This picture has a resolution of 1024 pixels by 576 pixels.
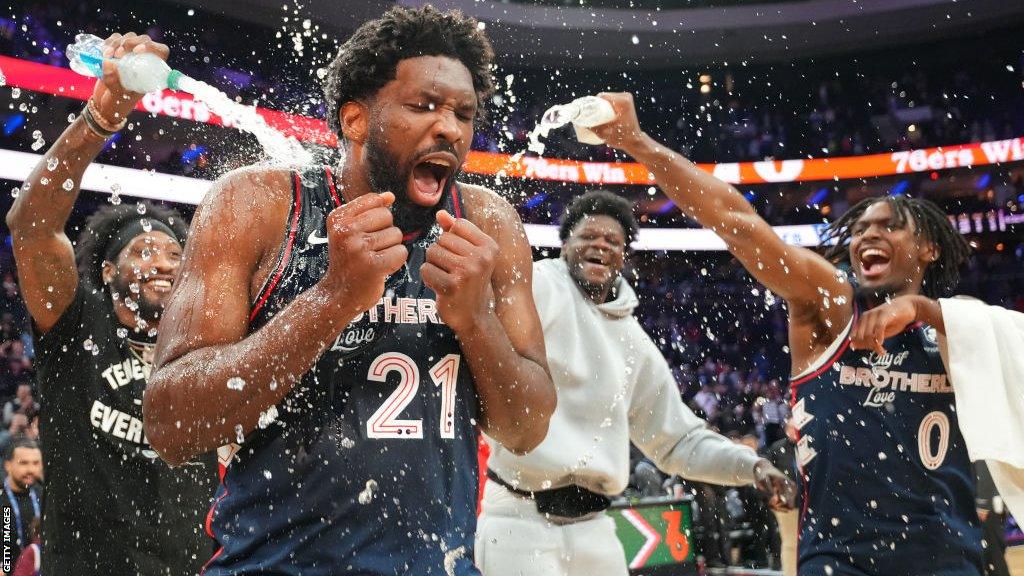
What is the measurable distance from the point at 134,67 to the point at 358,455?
141cm

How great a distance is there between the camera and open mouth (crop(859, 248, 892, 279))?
345 cm

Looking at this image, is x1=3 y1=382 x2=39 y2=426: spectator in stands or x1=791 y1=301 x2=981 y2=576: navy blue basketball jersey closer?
x1=791 y1=301 x2=981 y2=576: navy blue basketball jersey

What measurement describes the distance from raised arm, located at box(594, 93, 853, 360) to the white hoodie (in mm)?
678

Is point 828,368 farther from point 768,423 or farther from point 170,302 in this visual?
point 768,423

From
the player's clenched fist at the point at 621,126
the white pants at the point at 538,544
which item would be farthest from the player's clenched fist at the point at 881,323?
the white pants at the point at 538,544

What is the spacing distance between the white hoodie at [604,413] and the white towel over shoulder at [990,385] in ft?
2.69

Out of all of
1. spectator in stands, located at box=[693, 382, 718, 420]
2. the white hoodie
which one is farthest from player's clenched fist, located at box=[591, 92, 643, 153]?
spectator in stands, located at box=[693, 382, 718, 420]

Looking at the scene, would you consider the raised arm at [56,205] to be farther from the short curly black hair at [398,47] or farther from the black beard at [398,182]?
the black beard at [398,182]

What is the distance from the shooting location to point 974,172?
22.2m

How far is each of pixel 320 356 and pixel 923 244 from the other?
2.67 m

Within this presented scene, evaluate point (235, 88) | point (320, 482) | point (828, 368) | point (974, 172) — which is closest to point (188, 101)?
point (235, 88)

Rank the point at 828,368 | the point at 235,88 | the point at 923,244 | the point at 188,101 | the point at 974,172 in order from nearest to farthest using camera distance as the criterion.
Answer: the point at 828,368 < the point at 923,244 < the point at 188,101 < the point at 235,88 < the point at 974,172

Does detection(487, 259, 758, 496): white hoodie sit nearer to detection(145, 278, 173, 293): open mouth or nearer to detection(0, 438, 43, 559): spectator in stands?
detection(145, 278, 173, 293): open mouth

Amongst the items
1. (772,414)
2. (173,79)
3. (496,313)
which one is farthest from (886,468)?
(772,414)
